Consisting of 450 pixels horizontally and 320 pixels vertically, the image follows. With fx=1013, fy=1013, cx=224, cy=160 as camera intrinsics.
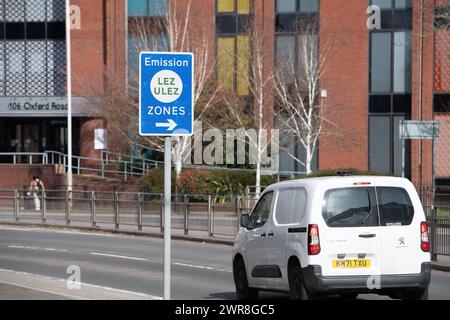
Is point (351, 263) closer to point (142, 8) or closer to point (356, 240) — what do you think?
point (356, 240)

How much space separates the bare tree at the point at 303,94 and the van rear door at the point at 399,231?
97.1 ft

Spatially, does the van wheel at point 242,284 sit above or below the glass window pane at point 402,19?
below

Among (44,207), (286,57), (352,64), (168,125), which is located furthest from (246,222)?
(352,64)

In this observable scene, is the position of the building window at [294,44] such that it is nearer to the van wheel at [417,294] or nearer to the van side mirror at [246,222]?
the van side mirror at [246,222]

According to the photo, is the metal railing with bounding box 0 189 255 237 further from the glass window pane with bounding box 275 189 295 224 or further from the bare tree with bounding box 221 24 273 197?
the glass window pane with bounding box 275 189 295 224

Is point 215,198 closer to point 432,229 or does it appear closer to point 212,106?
point 432,229

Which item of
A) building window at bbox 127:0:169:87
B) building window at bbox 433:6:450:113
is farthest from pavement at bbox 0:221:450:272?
building window at bbox 433:6:450:113

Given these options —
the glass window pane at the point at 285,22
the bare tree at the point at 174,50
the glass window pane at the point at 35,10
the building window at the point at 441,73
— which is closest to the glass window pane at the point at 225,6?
the glass window pane at the point at 285,22

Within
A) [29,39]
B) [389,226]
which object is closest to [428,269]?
[389,226]

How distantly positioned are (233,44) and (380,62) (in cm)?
702

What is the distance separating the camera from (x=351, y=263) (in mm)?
13492

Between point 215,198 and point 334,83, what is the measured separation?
17681 mm

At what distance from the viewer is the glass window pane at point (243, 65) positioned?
45594 millimetres

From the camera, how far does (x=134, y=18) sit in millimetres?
49688
